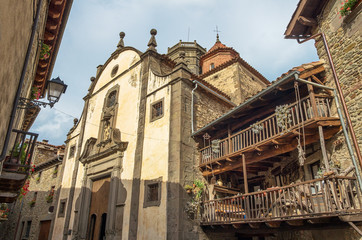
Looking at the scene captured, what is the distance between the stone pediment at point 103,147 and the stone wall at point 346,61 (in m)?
9.18

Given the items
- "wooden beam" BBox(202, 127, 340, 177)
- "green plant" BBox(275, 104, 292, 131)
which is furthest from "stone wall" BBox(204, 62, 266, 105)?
"green plant" BBox(275, 104, 292, 131)

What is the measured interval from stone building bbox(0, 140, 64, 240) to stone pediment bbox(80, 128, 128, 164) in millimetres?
4232

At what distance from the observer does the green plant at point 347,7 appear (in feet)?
25.0

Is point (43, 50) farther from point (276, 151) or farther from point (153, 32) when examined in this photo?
point (276, 151)

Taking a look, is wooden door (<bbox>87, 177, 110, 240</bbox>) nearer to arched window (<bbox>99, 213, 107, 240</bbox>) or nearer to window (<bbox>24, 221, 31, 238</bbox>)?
arched window (<bbox>99, 213, 107, 240</bbox>)

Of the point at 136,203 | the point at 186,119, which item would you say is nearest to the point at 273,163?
the point at 186,119

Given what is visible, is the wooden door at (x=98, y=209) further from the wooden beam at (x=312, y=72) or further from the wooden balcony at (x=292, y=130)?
the wooden beam at (x=312, y=72)

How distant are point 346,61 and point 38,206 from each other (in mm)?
22273

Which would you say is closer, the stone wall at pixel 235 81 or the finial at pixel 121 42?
the finial at pixel 121 42

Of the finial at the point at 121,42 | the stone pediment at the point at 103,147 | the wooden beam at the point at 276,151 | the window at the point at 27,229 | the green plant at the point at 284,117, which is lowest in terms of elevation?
the window at the point at 27,229

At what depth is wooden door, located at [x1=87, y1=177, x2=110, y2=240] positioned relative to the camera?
490 inches

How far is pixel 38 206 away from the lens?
20.1 metres

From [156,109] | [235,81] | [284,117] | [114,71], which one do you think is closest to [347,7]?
[284,117]

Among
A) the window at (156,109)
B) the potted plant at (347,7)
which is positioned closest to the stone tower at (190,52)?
the window at (156,109)
